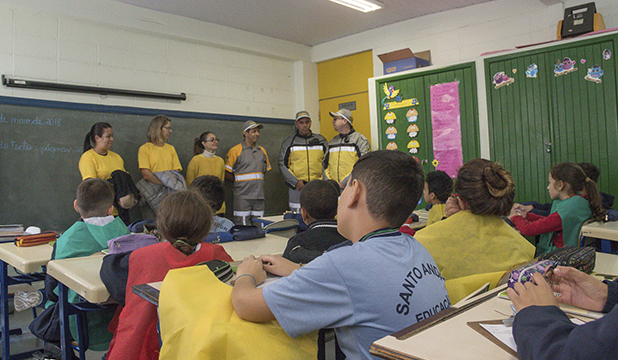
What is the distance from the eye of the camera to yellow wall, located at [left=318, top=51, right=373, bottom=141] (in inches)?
249

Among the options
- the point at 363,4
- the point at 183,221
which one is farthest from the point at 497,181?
the point at 363,4

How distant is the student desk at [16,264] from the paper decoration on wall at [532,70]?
4353 mm

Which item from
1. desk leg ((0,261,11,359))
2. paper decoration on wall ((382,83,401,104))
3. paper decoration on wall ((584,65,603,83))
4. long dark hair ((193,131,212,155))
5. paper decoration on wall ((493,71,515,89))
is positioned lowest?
desk leg ((0,261,11,359))

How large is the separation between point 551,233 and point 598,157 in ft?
5.20

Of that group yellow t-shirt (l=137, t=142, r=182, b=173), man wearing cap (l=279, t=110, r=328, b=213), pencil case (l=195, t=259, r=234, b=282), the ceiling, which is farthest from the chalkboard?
pencil case (l=195, t=259, r=234, b=282)

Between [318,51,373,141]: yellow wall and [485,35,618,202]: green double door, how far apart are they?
2.03m

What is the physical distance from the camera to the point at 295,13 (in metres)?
5.37

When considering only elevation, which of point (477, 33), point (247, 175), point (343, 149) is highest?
point (477, 33)

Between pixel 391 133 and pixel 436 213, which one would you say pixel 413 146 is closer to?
pixel 391 133

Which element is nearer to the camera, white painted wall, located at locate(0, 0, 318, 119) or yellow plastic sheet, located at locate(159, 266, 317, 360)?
yellow plastic sheet, located at locate(159, 266, 317, 360)

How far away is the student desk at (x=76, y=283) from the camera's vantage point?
1.48 m

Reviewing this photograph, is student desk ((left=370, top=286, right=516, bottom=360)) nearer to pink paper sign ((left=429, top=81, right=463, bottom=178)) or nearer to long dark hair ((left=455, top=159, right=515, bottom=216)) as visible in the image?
long dark hair ((left=455, top=159, right=515, bottom=216))

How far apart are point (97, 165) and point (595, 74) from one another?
4.75m

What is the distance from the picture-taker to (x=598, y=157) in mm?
4008
